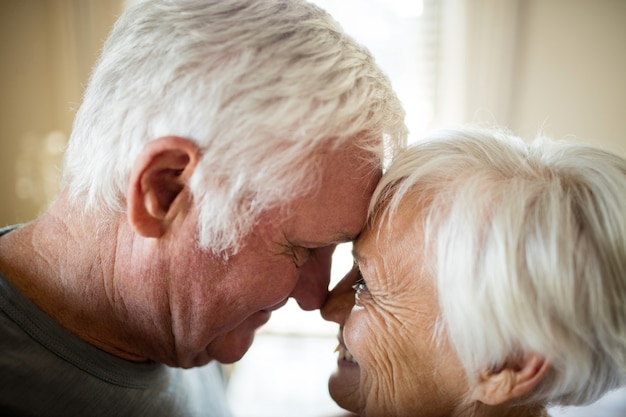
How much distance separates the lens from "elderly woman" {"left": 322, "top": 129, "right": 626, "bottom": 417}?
88 cm

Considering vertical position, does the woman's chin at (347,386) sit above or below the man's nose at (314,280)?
below

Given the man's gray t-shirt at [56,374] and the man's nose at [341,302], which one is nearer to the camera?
the man's gray t-shirt at [56,374]

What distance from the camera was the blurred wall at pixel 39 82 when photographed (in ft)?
7.89

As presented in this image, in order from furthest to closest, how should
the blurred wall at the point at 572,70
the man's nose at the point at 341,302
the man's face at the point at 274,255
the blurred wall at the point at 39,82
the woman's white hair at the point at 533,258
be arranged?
the blurred wall at the point at 572,70 → the blurred wall at the point at 39,82 → the man's nose at the point at 341,302 → the man's face at the point at 274,255 → the woman's white hair at the point at 533,258

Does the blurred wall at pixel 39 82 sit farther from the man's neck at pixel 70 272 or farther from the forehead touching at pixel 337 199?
the forehead touching at pixel 337 199

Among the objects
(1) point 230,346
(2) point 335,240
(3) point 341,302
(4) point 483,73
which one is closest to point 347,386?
(3) point 341,302

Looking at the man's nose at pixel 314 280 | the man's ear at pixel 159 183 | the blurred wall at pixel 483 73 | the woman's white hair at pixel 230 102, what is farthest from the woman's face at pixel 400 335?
the blurred wall at pixel 483 73

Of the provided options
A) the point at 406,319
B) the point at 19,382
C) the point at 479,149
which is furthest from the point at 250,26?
the point at 19,382

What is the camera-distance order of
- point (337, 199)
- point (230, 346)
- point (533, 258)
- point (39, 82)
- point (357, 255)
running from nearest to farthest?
point (533, 258) → point (337, 199) → point (357, 255) → point (230, 346) → point (39, 82)

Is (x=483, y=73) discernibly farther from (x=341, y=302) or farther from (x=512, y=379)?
(x=512, y=379)

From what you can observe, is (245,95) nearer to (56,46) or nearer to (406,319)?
(406,319)

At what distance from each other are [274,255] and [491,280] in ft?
1.38

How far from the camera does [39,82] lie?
2498 mm

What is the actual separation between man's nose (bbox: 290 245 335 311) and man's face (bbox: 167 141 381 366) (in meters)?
0.06
